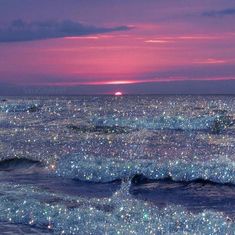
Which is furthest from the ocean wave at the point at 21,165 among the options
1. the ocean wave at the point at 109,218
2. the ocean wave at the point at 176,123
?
the ocean wave at the point at 176,123

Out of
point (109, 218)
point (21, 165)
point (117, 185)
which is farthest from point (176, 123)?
point (109, 218)

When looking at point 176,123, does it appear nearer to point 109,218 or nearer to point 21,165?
Answer: point 21,165

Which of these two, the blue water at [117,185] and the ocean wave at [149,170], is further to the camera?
the ocean wave at [149,170]

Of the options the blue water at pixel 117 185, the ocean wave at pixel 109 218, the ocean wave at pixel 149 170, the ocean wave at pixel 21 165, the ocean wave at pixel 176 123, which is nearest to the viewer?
the ocean wave at pixel 109 218

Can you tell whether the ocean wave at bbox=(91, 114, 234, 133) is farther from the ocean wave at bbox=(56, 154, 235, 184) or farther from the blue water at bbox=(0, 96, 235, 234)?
the ocean wave at bbox=(56, 154, 235, 184)

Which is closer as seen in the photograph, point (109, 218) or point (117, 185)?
point (109, 218)

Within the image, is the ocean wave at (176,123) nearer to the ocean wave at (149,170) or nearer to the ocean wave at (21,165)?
the ocean wave at (21,165)

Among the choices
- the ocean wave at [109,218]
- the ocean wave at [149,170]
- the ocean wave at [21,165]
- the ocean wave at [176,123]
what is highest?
the ocean wave at [109,218]
